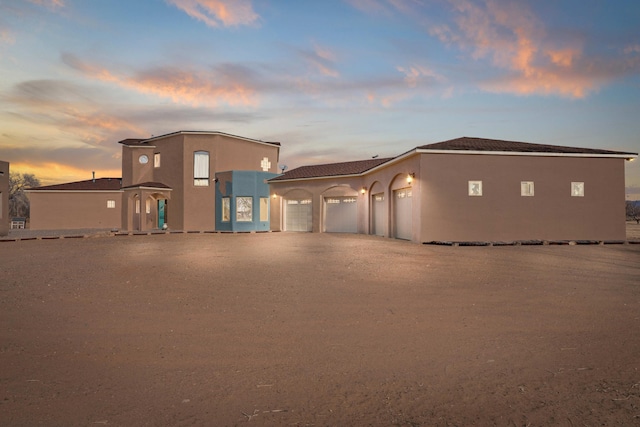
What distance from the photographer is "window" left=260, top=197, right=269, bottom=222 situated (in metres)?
29.7

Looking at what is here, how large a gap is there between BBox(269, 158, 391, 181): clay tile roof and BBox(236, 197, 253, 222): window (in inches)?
100

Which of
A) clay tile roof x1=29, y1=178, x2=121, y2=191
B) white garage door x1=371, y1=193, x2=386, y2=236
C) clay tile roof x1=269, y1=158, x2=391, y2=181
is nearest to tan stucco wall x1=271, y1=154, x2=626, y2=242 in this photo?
white garage door x1=371, y1=193, x2=386, y2=236

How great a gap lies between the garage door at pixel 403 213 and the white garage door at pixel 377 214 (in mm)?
1425

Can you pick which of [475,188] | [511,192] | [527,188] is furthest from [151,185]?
[527,188]

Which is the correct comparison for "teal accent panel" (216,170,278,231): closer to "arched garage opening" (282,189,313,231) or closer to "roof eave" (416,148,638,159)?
"arched garage opening" (282,189,313,231)

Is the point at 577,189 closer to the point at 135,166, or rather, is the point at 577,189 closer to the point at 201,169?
the point at 201,169

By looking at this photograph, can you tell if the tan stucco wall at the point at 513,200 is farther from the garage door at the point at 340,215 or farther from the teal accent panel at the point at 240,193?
the teal accent panel at the point at 240,193

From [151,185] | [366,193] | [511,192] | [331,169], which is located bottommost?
[511,192]

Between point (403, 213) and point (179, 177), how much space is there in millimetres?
Result: 16796

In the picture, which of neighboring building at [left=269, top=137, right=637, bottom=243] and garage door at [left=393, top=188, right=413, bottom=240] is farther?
garage door at [left=393, top=188, right=413, bottom=240]

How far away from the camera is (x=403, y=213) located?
66.4 feet

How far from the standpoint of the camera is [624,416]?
2.99m

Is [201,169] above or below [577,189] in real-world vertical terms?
above

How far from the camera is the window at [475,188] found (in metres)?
17.4
